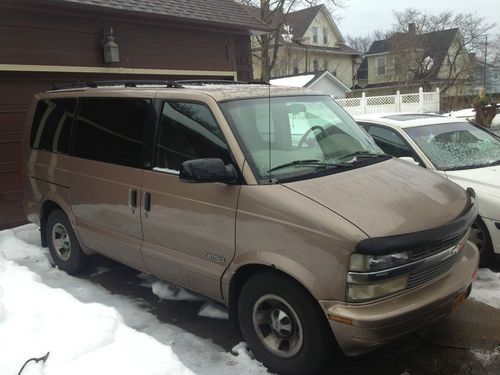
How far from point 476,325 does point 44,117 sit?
15.3ft

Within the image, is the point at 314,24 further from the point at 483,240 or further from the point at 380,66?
the point at 483,240

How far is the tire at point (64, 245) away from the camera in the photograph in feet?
17.3

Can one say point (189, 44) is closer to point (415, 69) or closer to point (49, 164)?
point (49, 164)

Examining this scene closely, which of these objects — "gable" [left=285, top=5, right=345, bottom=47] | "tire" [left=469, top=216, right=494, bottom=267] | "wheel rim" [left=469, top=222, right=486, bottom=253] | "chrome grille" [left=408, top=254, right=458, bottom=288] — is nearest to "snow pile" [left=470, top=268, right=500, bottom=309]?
"tire" [left=469, top=216, right=494, bottom=267]

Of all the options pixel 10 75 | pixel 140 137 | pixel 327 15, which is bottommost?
pixel 140 137

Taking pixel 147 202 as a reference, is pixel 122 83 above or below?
above

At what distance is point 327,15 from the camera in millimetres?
49719

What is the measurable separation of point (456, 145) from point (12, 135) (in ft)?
19.5

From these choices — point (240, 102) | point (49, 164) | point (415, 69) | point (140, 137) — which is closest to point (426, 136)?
point (240, 102)

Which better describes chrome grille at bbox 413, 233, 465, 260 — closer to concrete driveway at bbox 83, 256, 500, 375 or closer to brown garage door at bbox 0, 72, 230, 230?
concrete driveway at bbox 83, 256, 500, 375

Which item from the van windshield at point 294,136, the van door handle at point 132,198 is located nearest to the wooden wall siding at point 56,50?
the van door handle at point 132,198

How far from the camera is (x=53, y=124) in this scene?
543 cm

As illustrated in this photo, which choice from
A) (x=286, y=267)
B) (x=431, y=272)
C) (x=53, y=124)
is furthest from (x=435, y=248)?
(x=53, y=124)

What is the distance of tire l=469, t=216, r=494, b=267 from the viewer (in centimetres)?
501
